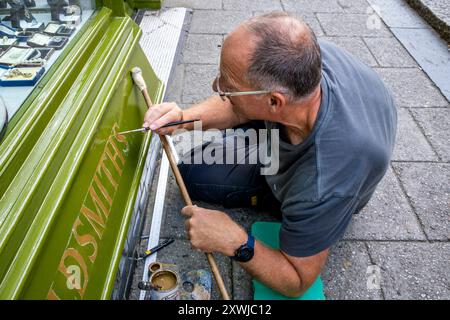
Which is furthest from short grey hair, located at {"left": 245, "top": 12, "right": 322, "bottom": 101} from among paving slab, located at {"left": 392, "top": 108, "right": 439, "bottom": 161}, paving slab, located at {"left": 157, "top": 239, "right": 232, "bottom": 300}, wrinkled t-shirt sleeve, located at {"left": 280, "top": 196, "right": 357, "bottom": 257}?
paving slab, located at {"left": 392, "top": 108, "right": 439, "bottom": 161}

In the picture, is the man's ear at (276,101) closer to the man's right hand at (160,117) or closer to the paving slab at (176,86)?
the man's right hand at (160,117)

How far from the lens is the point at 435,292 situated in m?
2.20

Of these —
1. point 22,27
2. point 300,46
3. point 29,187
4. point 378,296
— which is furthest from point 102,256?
point 378,296

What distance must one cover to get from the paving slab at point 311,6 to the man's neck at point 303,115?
4.04 meters

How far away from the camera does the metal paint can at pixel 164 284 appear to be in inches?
73.3

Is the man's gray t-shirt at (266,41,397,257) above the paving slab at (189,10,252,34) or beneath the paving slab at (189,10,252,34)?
above

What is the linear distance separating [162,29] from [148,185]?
8.36 ft

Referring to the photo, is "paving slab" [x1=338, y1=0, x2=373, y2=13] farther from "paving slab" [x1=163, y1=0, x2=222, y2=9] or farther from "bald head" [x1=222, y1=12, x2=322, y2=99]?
"bald head" [x1=222, y1=12, x2=322, y2=99]

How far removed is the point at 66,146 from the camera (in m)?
1.58

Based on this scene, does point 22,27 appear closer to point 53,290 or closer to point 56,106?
Result: point 56,106

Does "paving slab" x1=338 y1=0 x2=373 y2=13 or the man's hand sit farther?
"paving slab" x1=338 y1=0 x2=373 y2=13

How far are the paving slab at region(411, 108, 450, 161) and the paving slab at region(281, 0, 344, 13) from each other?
2.43m

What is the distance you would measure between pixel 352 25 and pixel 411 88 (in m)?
1.53

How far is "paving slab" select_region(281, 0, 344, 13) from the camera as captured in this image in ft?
17.4
